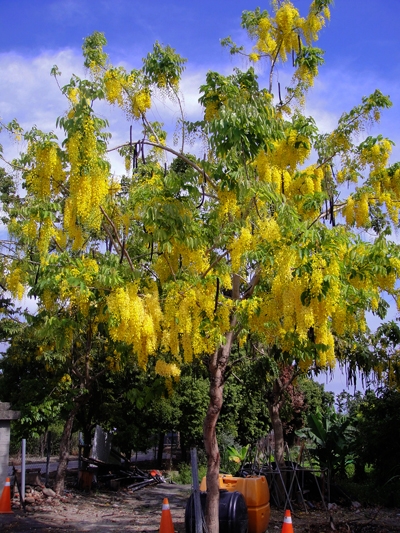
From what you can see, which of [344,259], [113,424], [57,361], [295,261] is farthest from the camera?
[113,424]

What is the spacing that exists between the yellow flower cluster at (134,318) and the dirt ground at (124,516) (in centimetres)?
365

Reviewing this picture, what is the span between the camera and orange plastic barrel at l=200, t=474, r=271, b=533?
7.19m

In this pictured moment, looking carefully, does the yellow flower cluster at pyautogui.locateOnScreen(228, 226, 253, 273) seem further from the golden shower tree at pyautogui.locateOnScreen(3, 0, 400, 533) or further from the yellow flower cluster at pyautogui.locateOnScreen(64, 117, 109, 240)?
the yellow flower cluster at pyautogui.locateOnScreen(64, 117, 109, 240)

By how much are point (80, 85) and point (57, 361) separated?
25.9 feet

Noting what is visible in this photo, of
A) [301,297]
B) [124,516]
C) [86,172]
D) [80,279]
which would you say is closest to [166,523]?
[124,516]

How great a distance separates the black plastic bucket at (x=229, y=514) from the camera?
250 inches

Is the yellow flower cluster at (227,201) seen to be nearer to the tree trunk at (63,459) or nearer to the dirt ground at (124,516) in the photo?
the dirt ground at (124,516)

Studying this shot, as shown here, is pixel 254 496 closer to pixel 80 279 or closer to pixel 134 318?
pixel 134 318

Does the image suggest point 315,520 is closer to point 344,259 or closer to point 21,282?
point 344,259

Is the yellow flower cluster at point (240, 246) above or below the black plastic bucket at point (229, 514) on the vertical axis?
above

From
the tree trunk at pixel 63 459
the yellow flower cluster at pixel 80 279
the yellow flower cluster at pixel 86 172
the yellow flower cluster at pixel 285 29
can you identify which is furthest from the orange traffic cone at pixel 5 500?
the yellow flower cluster at pixel 285 29

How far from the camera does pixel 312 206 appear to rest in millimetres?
5926

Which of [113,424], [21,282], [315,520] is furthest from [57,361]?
[315,520]

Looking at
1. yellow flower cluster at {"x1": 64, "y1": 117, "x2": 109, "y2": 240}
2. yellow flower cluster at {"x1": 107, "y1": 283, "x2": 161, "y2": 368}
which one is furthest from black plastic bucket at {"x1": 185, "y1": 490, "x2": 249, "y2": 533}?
yellow flower cluster at {"x1": 64, "y1": 117, "x2": 109, "y2": 240}
